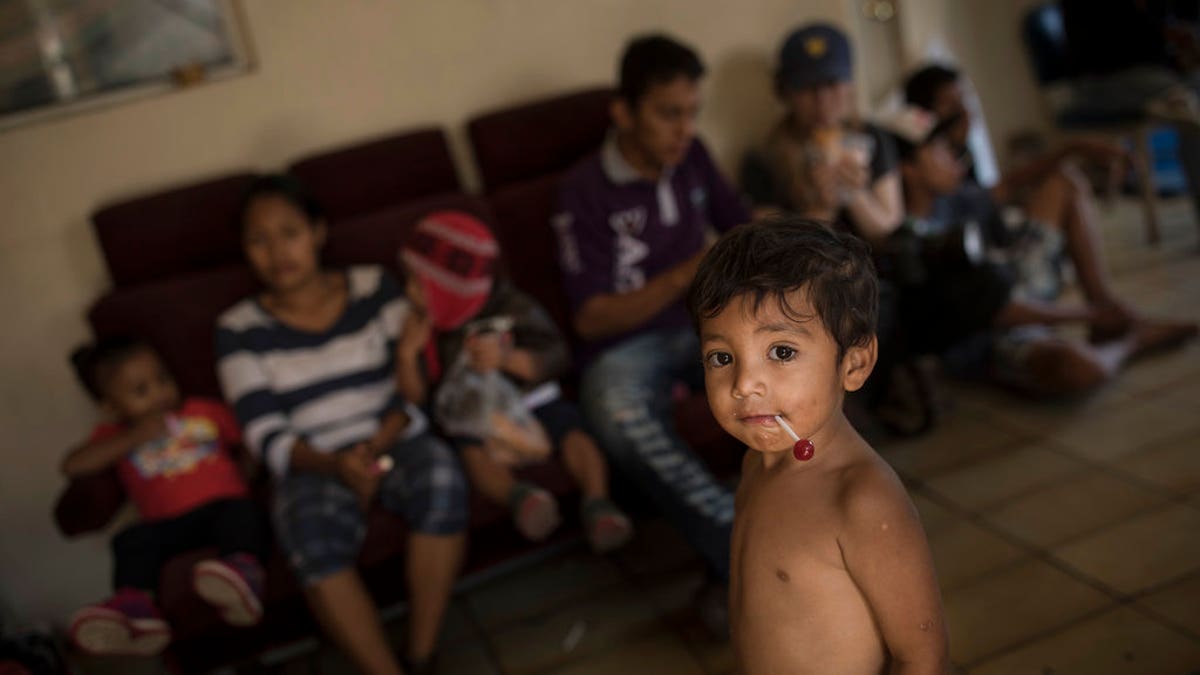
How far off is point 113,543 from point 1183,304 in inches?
120

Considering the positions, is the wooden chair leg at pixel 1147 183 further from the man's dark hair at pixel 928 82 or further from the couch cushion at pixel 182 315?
the couch cushion at pixel 182 315

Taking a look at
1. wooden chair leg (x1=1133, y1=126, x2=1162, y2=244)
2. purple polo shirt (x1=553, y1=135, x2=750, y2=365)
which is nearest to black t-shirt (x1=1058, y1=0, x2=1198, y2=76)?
wooden chair leg (x1=1133, y1=126, x2=1162, y2=244)

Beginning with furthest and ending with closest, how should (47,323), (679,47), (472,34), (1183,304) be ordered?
(1183,304)
(472,34)
(47,323)
(679,47)

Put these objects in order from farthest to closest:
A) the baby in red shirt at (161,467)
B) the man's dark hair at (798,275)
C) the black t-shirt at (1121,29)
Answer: the black t-shirt at (1121,29)
the baby in red shirt at (161,467)
the man's dark hair at (798,275)

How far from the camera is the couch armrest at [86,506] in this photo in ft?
6.75

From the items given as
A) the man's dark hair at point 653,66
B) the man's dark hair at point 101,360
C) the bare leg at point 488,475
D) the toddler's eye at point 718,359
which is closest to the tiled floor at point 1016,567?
the bare leg at point 488,475

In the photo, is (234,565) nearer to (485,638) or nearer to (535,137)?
(485,638)

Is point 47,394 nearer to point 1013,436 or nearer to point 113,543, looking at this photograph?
point 113,543

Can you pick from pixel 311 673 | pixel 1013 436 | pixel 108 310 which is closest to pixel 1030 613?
pixel 1013 436

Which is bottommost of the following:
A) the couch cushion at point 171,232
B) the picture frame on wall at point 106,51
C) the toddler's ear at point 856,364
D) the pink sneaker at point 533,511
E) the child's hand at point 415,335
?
the pink sneaker at point 533,511

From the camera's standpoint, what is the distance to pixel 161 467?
2121mm

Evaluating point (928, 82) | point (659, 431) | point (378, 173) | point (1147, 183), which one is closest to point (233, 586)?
point (659, 431)

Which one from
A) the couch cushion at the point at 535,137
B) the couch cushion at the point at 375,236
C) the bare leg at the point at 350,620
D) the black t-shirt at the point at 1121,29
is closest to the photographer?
the bare leg at the point at 350,620

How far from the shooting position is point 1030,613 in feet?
5.97
